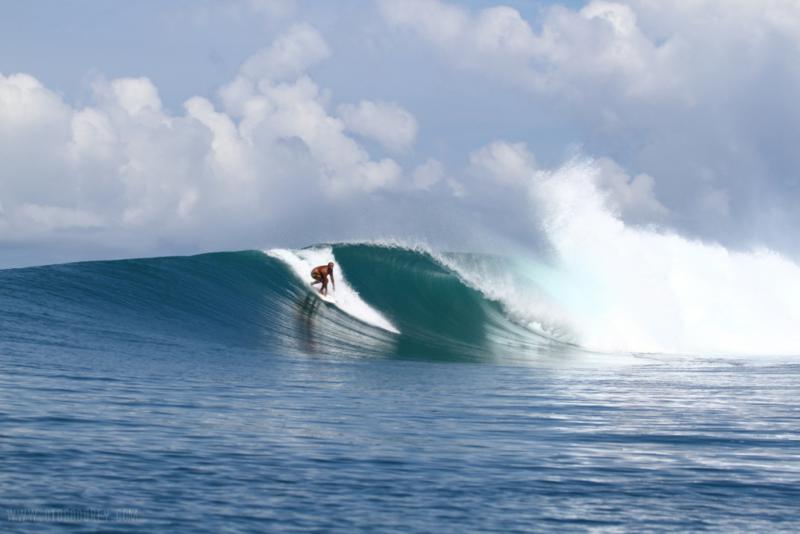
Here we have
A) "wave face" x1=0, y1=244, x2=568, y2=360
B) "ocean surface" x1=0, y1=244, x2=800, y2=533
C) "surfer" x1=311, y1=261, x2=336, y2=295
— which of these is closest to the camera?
"ocean surface" x1=0, y1=244, x2=800, y2=533

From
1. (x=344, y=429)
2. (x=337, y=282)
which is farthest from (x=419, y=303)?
(x=344, y=429)

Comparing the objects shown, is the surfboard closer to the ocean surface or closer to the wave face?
the wave face

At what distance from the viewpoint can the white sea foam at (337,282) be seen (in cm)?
2410

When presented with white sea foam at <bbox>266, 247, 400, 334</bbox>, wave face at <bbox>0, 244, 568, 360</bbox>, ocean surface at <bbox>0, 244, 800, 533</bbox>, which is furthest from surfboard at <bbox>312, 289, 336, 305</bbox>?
ocean surface at <bbox>0, 244, 800, 533</bbox>

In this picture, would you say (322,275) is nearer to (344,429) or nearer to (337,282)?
(337,282)

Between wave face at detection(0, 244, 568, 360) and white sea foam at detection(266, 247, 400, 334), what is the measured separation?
5 centimetres

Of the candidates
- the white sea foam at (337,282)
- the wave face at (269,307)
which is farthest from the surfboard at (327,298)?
the wave face at (269,307)

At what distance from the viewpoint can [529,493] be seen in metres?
6.67

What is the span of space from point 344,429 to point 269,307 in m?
14.0

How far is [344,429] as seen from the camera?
9.09 m

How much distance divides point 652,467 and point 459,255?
863 inches

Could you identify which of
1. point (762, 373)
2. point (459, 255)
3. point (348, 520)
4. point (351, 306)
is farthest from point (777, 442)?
point (459, 255)

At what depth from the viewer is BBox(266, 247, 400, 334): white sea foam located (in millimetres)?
24097

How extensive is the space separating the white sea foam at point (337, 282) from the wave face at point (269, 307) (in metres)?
0.05
